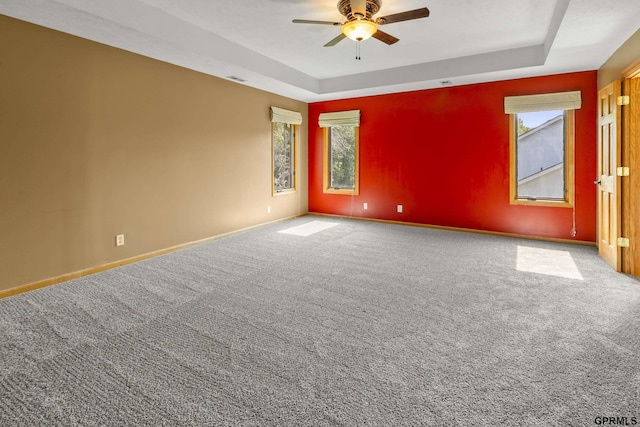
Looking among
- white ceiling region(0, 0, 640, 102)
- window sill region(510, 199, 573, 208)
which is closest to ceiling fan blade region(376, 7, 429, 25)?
white ceiling region(0, 0, 640, 102)

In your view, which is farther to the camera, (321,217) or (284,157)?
(321,217)

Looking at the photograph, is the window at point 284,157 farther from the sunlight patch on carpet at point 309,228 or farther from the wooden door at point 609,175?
the wooden door at point 609,175

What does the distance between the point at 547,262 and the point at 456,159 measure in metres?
2.21

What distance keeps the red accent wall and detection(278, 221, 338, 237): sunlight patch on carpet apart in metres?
0.77

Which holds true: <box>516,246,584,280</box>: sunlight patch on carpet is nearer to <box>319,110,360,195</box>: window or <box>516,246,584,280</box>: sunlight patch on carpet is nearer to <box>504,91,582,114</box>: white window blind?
<box>504,91,582,114</box>: white window blind

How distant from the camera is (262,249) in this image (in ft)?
14.5

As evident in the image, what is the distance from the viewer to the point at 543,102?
472 centimetres

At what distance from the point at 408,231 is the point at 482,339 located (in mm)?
3437

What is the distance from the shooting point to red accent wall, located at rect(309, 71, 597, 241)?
4.66 m

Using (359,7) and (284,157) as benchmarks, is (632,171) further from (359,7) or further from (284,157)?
(284,157)

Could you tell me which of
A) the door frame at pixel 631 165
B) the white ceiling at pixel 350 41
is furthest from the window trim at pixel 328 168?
the door frame at pixel 631 165

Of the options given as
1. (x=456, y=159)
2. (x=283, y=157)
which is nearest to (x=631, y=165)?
(x=456, y=159)

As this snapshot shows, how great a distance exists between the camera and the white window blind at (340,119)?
248 inches

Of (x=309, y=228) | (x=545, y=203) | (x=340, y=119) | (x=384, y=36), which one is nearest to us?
(x=384, y=36)
